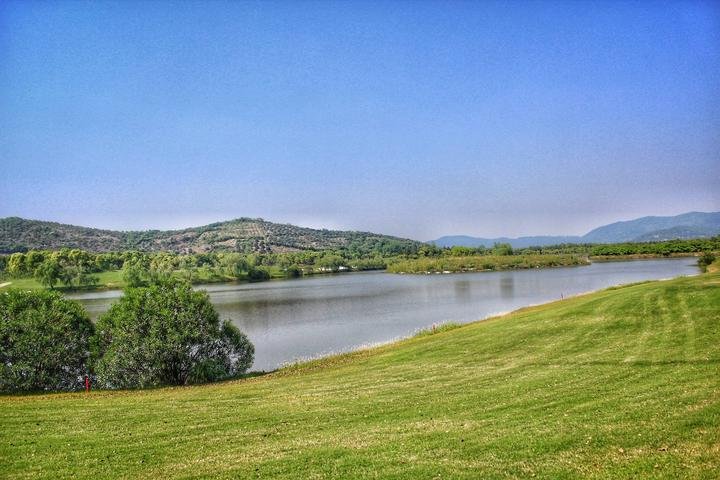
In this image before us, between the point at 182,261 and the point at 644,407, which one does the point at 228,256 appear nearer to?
the point at 182,261

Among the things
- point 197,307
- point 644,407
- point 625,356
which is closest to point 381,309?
point 197,307

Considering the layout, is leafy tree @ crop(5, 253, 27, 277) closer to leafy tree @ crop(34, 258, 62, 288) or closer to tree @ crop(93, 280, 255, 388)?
leafy tree @ crop(34, 258, 62, 288)

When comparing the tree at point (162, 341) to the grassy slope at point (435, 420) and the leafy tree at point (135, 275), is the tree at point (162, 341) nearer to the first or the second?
the grassy slope at point (435, 420)

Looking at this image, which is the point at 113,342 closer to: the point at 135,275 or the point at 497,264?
the point at 135,275

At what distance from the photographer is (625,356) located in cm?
1923

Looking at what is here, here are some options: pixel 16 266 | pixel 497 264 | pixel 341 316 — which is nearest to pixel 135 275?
pixel 16 266

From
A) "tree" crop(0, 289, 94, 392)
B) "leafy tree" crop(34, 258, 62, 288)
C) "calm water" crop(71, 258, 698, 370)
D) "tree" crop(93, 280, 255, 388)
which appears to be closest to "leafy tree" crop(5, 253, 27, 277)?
"leafy tree" crop(34, 258, 62, 288)

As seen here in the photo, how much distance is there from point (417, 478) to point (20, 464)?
372 inches

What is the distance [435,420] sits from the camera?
13562mm

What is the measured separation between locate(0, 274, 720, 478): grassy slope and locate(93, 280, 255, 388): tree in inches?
181

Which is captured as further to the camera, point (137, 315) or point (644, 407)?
point (137, 315)

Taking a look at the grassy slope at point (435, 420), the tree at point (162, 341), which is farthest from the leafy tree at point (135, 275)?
the grassy slope at point (435, 420)

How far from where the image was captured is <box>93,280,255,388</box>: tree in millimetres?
27172

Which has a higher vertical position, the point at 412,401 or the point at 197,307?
the point at 197,307
